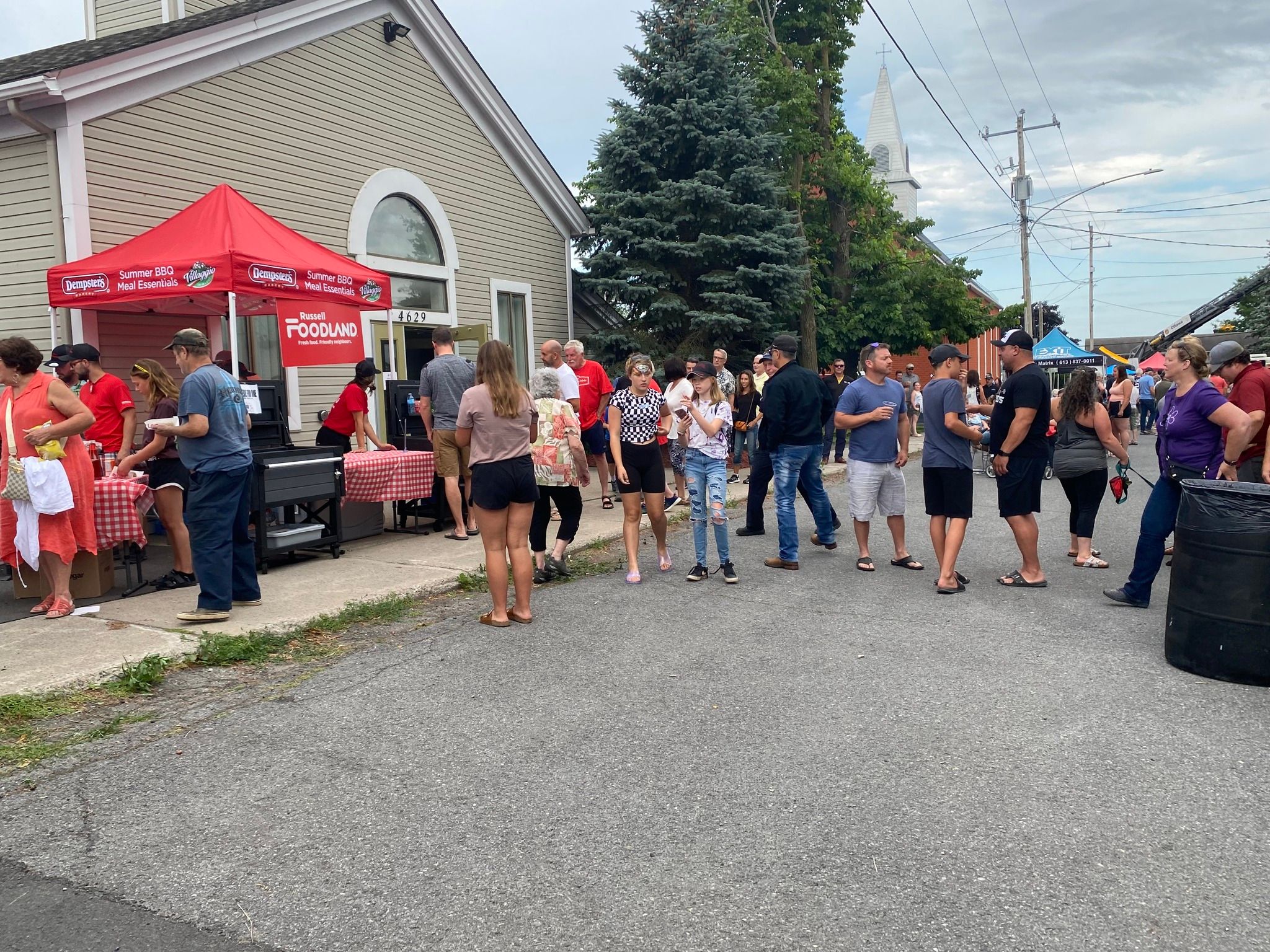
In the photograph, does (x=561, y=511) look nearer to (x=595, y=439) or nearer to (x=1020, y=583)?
(x=1020, y=583)

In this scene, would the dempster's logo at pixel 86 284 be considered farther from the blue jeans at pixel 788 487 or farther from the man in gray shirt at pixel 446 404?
the blue jeans at pixel 788 487

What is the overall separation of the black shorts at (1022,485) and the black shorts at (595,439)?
542 cm

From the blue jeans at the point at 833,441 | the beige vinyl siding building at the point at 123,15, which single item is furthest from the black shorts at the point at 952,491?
the beige vinyl siding building at the point at 123,15

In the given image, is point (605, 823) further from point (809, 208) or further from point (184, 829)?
point (809, 208)

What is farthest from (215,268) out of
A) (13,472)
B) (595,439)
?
(595,439)

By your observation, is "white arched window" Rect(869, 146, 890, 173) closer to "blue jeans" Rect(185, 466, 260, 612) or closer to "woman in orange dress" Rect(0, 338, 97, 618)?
"blue jeans" Rect(185, 466, 260, 612)

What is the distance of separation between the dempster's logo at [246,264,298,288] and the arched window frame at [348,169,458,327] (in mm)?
4022

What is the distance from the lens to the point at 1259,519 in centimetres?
496

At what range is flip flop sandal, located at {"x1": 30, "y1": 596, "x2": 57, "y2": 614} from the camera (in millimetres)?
6723

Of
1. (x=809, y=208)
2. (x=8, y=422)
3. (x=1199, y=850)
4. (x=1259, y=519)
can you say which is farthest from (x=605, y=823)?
(x=809, y=208)

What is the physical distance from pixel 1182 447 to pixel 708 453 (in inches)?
136

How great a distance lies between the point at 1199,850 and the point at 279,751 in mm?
3724

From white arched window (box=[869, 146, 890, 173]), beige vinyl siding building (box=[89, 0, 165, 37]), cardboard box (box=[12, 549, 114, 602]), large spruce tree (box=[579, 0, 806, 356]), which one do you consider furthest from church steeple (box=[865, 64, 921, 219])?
cardboard box (box=[12, 549, 114, 602])

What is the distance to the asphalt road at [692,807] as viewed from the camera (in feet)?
9.49
